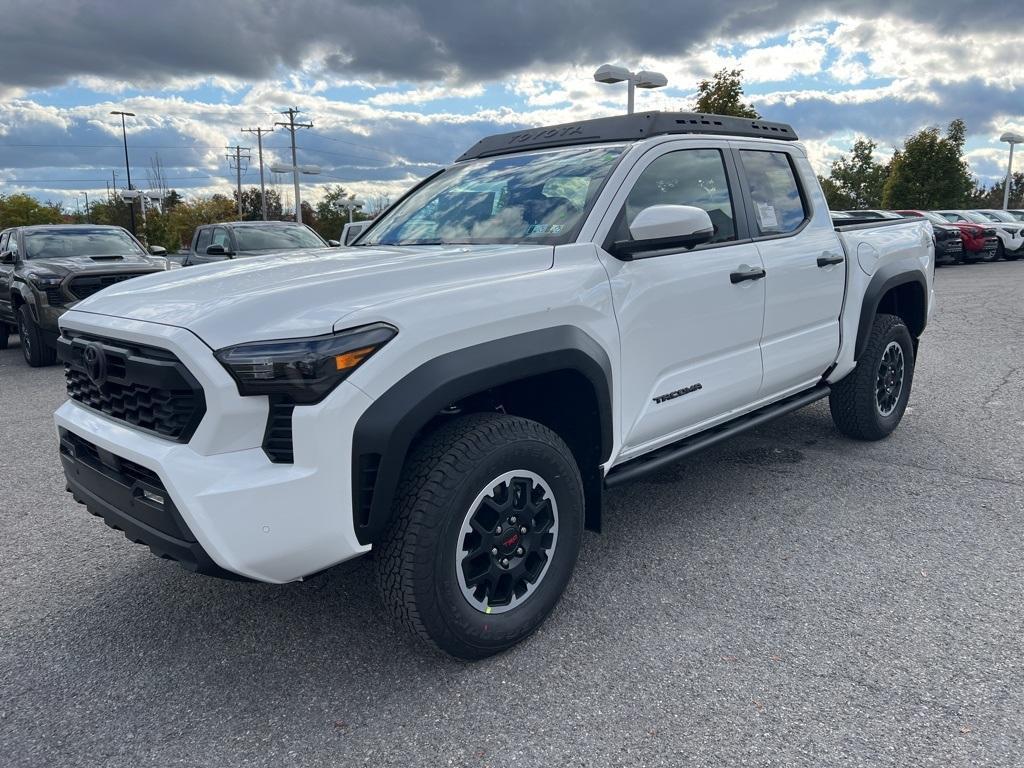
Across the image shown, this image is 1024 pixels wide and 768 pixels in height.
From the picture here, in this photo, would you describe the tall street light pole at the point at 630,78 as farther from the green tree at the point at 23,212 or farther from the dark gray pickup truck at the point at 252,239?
the green tree at the point at 23,212

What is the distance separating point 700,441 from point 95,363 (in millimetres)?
2514

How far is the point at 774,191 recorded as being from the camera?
4.11 meters

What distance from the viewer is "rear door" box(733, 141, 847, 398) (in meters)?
3.86

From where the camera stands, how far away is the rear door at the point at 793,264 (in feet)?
12.6

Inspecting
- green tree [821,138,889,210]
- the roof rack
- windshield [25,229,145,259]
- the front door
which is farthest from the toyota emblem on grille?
green tree [821,138,889,210]

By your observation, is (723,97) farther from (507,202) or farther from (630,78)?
(507,202)

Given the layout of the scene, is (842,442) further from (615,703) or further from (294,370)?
(294,370)

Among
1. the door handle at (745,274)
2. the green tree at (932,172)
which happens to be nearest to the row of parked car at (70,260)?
the door handle at (745,274)

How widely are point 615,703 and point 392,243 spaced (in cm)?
235

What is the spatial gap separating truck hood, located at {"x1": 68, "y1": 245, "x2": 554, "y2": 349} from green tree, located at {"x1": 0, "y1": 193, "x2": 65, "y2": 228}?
79.8 metres

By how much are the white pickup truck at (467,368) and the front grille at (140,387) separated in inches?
0.5

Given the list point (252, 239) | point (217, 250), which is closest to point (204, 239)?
point (252, 239)

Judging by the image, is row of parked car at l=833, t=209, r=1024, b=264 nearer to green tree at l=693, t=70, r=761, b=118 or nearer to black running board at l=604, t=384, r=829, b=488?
green tree at l=693, t=70, r=761, b=118

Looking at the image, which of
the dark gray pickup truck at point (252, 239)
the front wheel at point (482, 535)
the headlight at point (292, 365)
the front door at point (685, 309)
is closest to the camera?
the headlight at point (292, 365)
